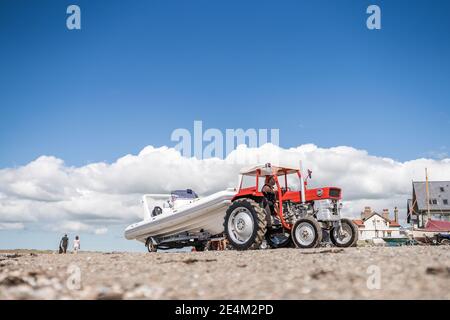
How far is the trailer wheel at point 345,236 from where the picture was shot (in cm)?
1262

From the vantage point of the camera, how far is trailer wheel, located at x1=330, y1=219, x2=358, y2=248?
41.4 ft

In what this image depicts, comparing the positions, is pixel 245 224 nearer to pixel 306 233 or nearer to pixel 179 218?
pixel 306 233

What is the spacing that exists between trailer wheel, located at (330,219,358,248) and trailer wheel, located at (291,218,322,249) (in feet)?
5.56

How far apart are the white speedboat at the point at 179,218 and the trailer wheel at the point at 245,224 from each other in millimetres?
1959

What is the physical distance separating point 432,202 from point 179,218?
5758 centimetres

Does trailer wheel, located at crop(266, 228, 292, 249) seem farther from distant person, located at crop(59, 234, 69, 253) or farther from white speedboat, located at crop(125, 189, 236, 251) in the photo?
distant person, located at crop(59, 234, 69, 253)

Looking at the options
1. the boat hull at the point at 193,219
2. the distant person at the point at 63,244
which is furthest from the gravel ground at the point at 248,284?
the distant person at the point at 63,244

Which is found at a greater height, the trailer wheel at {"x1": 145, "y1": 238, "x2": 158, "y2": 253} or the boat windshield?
the boat windshield

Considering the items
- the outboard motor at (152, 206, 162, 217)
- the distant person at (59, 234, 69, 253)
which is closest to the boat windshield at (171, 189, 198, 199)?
the outboard motor at (152, 206, 162, 217)

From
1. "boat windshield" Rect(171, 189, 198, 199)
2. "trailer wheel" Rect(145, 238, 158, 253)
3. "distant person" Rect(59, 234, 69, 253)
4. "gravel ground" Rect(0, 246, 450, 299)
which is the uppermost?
"boat windshield" Rect(171, 189, 198, 199)

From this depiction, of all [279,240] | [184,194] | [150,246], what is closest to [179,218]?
[184,194]

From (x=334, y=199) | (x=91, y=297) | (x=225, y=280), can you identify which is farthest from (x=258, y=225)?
(x=91, y=297)

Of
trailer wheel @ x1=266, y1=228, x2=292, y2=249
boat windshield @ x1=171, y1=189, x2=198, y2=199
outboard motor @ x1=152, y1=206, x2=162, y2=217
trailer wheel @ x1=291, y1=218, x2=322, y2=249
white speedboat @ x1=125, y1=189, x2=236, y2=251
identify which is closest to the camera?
trailer wheel @ x1=291, y1=218, x2=322, y2=249

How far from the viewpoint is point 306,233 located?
11.5 meters
